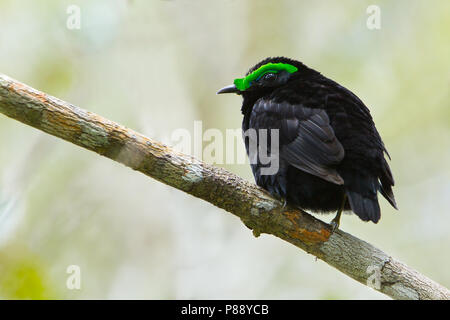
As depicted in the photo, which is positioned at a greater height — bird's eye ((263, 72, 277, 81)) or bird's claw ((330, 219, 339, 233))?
bird's eye ((263, 72, 277, 81))

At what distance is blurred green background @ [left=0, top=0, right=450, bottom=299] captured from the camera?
18.3 feet

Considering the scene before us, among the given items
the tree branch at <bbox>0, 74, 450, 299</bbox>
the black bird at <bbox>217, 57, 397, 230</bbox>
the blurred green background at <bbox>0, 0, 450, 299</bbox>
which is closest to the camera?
the tree branch at <bbox>0, 74, 450, 299</bbox>

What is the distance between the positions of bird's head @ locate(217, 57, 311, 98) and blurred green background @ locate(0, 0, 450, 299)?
157 cm

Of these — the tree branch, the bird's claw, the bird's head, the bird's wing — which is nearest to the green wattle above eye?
the bird's head

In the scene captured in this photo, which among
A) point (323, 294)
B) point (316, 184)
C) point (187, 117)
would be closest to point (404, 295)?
point (316, 184)

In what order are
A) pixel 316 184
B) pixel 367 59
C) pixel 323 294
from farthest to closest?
pixel 367 59, pixel 323 294, pixel 316 184

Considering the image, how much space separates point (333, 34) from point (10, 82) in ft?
15.2

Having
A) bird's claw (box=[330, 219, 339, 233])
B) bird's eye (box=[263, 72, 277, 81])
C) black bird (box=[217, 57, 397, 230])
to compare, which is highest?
bird's eye (box=[263, 72, 277, 81])

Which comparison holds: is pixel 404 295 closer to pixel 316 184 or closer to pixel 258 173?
pixel 316 184

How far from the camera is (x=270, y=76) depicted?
4270 millimetres

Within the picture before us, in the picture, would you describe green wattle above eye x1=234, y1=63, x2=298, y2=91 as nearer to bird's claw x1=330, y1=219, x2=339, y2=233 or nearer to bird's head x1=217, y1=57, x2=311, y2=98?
bird's head x1=217, y1=57, x2=311, y2=98

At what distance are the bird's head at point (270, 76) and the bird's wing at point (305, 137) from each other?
37 cm

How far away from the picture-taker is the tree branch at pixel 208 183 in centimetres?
317

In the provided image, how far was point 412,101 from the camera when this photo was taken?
257 inches
